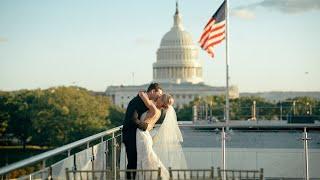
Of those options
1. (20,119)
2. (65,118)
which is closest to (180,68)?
(20,119)

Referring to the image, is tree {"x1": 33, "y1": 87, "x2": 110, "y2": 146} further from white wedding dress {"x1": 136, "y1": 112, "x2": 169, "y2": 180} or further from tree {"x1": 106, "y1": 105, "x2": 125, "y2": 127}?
white wedding dress {"x1": 136, "y1": 112, "x2": 169, "y2": 180}

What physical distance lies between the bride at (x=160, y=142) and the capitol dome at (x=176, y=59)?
117927mm

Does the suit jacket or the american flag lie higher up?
the american flag

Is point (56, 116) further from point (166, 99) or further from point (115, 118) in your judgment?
point (166, 99)

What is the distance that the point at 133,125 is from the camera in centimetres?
787

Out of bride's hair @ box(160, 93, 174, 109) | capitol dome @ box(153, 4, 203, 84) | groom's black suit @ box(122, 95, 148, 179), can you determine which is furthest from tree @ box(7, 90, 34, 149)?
bride's hair @ box(160, 93, 174, 109)

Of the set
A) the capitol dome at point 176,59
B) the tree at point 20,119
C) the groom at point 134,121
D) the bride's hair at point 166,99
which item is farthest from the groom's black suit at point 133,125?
the capitol dome at point 176,59

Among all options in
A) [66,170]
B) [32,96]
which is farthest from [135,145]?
[32,96]

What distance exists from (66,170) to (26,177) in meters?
1.24

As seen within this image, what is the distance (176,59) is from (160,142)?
11958cm

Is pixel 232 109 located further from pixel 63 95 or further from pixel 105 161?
pixel 105 161

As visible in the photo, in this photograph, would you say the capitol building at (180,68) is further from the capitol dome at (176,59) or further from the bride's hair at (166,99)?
the bride's hair at (166,99)

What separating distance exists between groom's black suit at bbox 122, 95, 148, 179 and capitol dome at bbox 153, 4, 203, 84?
119 metres

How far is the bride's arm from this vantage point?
7.75 m
